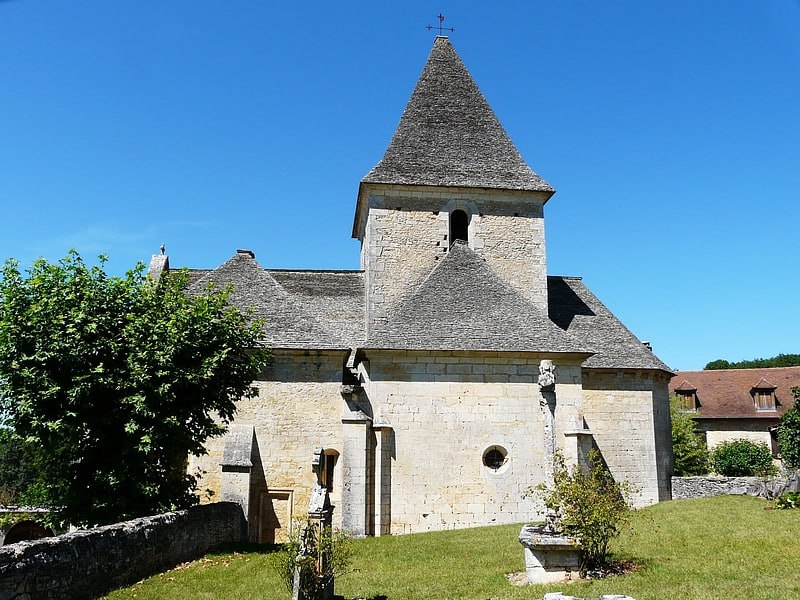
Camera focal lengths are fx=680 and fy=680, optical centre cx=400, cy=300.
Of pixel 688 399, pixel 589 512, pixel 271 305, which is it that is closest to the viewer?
pixel 589 512

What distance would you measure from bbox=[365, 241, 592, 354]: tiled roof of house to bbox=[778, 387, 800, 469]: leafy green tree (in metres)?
6.66

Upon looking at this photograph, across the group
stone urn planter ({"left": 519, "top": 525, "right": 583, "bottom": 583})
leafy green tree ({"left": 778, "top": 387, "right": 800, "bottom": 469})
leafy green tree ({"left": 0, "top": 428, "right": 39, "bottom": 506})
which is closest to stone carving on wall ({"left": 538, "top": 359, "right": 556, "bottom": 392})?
stone urn planter ({"left": 519, "top": 525, "right": 583, "bottom": 583})

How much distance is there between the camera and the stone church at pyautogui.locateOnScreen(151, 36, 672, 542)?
674 inches

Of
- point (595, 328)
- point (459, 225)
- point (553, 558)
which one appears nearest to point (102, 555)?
point (553, 558)

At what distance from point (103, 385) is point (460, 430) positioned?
889cm

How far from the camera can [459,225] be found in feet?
71.6

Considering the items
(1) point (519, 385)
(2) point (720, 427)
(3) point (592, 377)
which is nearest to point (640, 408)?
(3) point (592, 377)

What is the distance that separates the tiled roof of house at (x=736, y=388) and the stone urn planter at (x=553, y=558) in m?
29.0

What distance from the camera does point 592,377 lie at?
65.1 feet

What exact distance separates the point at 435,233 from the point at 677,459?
17687 mm

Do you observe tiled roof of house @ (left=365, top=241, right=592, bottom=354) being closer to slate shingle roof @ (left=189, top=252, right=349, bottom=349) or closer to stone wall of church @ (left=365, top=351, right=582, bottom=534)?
stone wall of church @ (left=365, top=351, right=582, bottom=534)

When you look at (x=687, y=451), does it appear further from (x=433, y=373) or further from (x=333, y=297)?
(x=333, y=297)

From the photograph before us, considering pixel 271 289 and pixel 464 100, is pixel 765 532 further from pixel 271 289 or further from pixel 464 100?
pixel 464 100

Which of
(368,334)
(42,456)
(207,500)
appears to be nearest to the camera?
(42,456)
